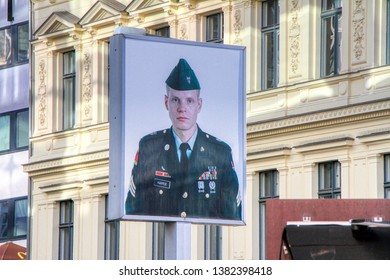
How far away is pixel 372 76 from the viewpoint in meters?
38.7

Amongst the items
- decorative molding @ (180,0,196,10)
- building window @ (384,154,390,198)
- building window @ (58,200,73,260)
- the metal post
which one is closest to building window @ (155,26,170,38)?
decorative molding @ (180,0,196,10)

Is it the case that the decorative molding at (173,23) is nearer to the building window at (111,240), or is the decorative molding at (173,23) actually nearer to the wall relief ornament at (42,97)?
the wall relief ornament at (42,97)

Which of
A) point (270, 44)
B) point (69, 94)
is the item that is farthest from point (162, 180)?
point (69, 94)

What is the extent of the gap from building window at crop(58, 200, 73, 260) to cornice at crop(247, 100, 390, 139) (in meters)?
8.09

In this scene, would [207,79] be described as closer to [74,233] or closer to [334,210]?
[334,210]

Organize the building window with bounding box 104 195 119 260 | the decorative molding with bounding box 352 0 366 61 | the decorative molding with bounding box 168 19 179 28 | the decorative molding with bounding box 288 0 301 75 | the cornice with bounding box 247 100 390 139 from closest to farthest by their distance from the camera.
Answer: the cornice with bounding box 247 100 390 139 → the decorative molding with bounding box 352 0 366 61 → the decorative molding with bounding box 288 0 301 75 → the decorative molding with bounding box 168 19 179 28 → the building window with bounding box 104 195 119 260

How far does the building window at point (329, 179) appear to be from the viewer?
39.7 metres

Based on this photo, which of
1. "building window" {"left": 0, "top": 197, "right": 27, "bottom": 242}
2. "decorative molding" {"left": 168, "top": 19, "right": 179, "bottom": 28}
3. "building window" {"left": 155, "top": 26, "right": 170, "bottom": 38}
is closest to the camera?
"decorative molding" {"left": 168, "top": 19, "right": 179, "bottom": 28}

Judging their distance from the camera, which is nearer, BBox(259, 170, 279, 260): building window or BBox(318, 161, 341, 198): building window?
BBox(318, 161, 341, 198): building window

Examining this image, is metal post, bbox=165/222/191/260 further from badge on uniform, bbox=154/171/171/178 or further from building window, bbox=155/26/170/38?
building window, bbox=155/26/170/38

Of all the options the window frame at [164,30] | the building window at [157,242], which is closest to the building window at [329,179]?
the building window at [157,242]

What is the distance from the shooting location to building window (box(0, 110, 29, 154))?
169ft

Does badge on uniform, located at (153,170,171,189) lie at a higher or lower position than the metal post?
higher

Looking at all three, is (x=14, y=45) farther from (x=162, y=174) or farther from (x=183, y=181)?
(x=183, y=181)
